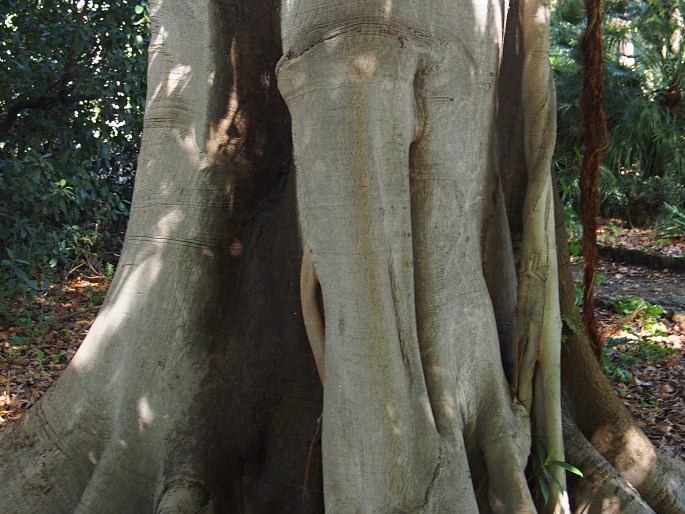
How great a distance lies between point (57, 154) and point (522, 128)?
15.7 ft

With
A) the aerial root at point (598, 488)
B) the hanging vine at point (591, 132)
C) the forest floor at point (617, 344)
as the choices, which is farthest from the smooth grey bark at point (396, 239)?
the forest floor at point (617, 344)

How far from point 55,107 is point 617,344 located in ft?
17.4

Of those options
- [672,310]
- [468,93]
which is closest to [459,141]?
[468,93]

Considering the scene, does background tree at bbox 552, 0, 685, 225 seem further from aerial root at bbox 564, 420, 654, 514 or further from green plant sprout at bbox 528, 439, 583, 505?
green plant sprout at bbox 528, 439, 583, 505

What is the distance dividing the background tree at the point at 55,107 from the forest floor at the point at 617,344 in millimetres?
436

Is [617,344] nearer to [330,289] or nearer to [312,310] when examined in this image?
[312,310]

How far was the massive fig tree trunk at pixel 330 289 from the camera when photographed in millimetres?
2750

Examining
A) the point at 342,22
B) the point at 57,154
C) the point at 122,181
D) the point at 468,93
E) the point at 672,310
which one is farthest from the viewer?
the point at 122,181

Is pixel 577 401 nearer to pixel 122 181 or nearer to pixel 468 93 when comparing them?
pixel 468 93

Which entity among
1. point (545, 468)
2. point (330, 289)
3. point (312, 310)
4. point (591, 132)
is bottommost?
point (545, 468)

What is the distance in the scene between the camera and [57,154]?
7051 mm

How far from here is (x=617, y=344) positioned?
277 inches

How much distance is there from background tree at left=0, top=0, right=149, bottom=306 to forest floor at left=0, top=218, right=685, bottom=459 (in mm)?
436

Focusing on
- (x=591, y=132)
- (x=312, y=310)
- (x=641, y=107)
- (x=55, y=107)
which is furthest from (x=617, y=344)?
(x=641, y=107)
